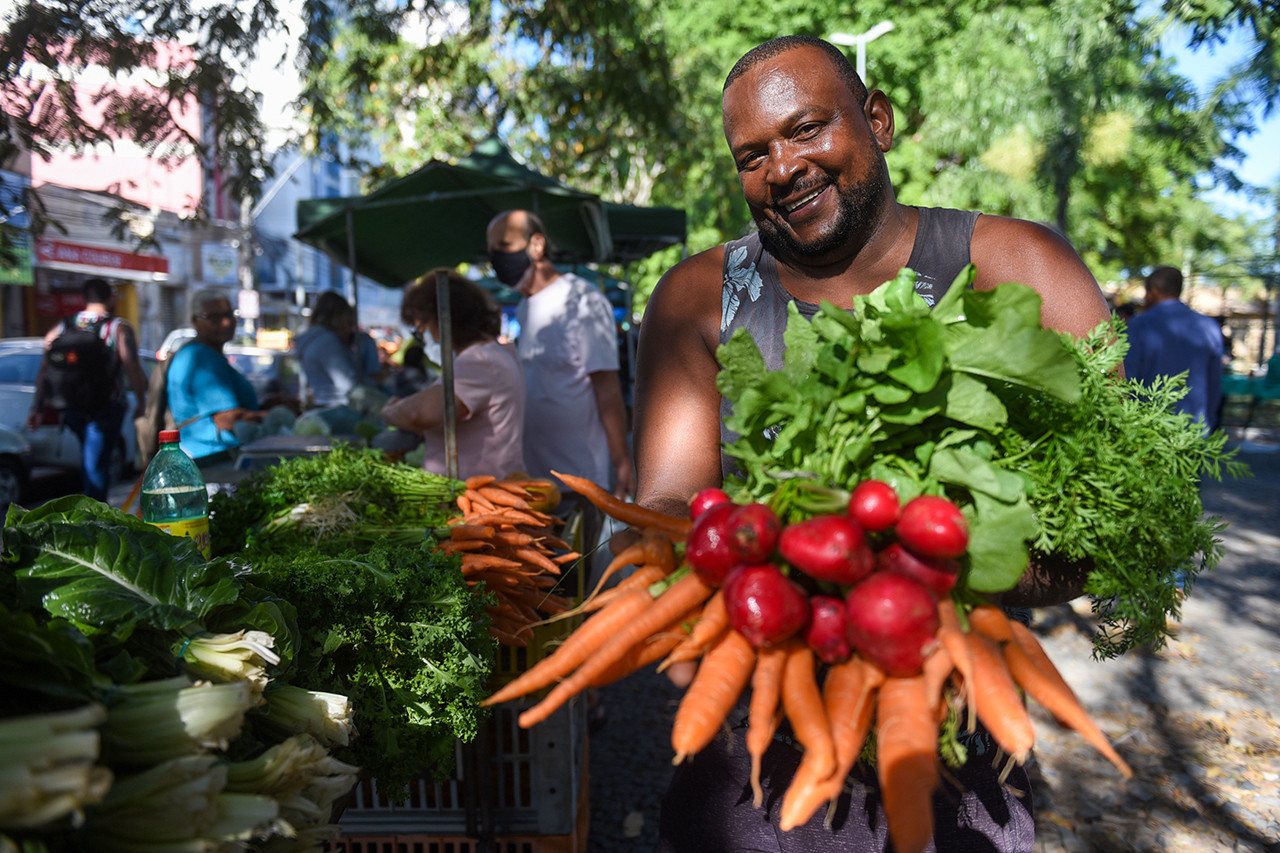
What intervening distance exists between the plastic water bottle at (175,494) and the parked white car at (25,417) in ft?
23.6

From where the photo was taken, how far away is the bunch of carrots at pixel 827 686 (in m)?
1.27

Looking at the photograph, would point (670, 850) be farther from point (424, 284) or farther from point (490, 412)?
point (424, 284)

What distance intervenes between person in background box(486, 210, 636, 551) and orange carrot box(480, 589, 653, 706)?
8.69 ft

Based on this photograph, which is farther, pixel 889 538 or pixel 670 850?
pixel 670 850

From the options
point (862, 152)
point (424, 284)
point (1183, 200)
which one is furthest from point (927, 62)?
point (862, 152)

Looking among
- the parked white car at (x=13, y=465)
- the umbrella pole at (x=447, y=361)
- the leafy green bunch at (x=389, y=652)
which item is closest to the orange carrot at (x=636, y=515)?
the leafy green bunch at (x=389, y=652)

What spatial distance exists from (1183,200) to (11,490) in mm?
24497

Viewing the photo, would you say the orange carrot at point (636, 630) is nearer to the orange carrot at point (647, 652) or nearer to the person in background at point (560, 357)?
the orange carrot at point (647, 652)

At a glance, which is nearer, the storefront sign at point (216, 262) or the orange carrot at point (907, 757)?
the orange carrot at point (907, 757)

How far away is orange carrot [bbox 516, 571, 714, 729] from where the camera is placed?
4.75 feet

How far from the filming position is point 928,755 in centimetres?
125

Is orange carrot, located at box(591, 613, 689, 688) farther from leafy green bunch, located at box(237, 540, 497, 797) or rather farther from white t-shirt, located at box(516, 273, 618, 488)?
white t-shirt, located at box(516, 273, 618, 488)

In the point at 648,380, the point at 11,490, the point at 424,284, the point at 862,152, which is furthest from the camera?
the point at 11,490

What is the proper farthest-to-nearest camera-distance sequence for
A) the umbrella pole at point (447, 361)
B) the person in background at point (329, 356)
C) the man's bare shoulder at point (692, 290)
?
1. the person in background at point (329, 356)
2. the umbrella pole at point (447, 361)
3. the man's bare shoulder at point (692, 290)
